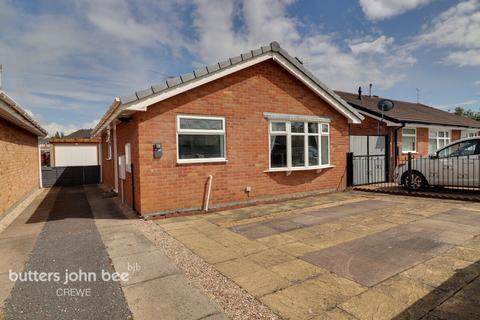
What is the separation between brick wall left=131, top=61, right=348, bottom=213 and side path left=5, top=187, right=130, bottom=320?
1.80 metres

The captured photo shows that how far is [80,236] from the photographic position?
587 centimetres

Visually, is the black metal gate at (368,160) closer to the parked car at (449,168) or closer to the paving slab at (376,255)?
the parked car at (449,168)

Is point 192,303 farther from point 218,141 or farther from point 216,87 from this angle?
point 216,87

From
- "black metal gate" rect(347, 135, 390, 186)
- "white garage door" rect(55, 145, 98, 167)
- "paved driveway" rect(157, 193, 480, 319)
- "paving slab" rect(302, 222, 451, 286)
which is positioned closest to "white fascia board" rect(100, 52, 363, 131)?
"black metal gate" rect(347, 135, 390, 186)

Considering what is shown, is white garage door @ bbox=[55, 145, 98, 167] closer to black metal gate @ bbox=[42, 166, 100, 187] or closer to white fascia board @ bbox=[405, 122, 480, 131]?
black metal gate @ bbox=[42, 166, 100, 187]

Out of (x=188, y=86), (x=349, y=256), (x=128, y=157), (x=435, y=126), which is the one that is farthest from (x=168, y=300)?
(x=435, y=126)

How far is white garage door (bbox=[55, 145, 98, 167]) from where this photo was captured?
72.1ft

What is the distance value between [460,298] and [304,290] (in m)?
1.66

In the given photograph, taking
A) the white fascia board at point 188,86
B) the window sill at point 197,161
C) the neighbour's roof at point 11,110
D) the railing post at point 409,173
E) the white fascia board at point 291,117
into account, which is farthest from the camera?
the railing post at point 409,173

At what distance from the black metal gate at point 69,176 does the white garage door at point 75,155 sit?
6385 mm

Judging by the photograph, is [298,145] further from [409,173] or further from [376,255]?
[376,255]

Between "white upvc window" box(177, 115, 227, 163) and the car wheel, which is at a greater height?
"white upvc window" box(177, 115, 227, 163)

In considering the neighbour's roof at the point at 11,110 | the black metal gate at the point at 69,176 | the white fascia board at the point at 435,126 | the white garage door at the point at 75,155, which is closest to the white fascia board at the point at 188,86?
the neighbour's roof at the point at 11,110

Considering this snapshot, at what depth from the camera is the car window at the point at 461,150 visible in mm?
9352
